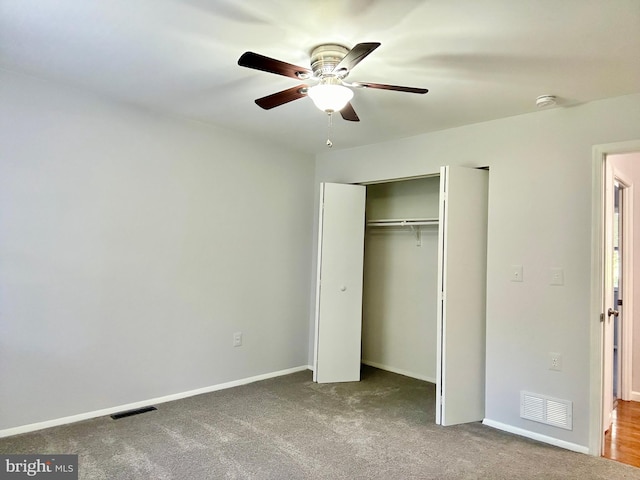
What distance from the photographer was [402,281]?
4.85 metres

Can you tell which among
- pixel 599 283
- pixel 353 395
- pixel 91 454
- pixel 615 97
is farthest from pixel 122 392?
pixel 615 97

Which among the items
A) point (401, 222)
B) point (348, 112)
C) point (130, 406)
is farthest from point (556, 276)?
point (130, 406)

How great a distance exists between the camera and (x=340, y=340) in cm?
438

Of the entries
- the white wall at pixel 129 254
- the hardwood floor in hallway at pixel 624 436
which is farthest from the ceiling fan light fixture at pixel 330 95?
the hardwood floor in hallway at pixel 624 436

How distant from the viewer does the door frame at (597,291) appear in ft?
9.53

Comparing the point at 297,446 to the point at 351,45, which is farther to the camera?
the point at 297,446

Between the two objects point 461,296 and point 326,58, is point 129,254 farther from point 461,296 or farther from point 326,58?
point 461,296

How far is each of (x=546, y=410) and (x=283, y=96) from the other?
2.89m

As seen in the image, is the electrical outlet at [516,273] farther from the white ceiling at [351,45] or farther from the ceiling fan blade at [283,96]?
the ceiling fan blade at [283,96]

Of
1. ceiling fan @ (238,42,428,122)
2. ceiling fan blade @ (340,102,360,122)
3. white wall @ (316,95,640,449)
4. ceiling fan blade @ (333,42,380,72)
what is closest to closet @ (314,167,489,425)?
white wall @ (316,95,640,449)

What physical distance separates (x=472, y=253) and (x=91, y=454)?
3.10 metres

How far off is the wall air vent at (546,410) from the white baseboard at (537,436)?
11 centimetres

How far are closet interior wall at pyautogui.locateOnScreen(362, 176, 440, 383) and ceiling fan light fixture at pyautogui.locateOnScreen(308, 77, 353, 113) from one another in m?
2.54

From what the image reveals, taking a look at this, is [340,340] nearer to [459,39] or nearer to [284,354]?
[284,354]
